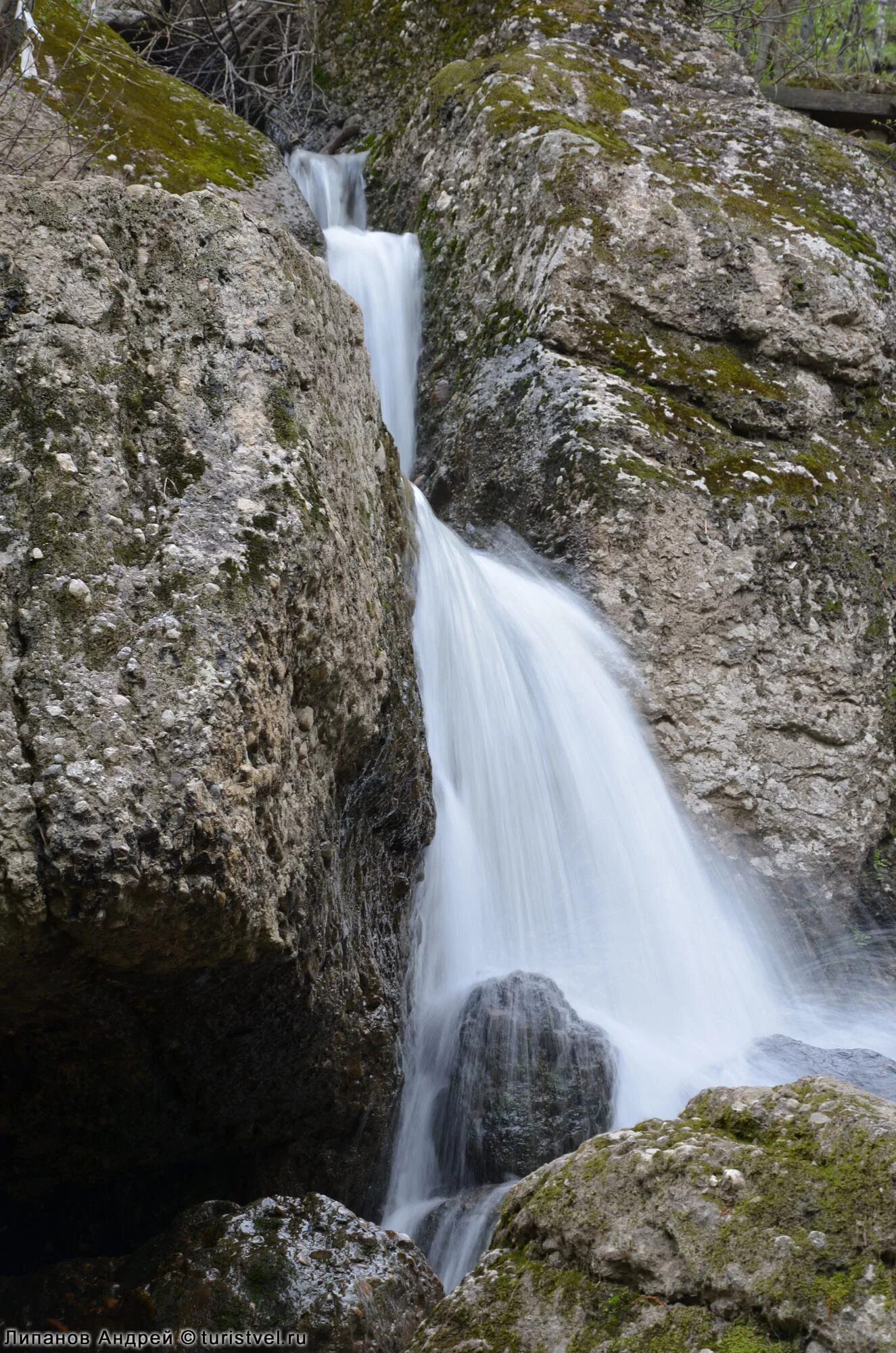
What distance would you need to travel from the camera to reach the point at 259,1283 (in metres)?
2.71

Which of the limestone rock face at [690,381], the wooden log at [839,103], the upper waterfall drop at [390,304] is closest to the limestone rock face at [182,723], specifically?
the limestone rock face at [690,381]

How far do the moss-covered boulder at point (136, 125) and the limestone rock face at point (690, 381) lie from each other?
50.7 inches

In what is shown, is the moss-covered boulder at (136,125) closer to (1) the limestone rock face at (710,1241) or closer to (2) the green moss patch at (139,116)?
(2) the green moss patch at (139,116)

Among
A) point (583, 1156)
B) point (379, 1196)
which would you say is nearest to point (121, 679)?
point (583, 1156)

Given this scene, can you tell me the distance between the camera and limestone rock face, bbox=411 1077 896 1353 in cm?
192

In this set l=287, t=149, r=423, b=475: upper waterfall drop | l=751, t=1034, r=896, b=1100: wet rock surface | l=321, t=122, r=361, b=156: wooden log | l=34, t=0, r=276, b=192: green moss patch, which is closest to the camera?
l=751, t=1034, r=896, b=1100: wet rock surface

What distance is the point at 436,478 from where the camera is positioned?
688 cm

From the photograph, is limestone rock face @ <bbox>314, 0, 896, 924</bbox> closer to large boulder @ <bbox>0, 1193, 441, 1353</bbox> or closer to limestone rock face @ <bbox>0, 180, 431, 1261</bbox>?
limestone rock face @ <bbox>0, 180, 431, 1261</bbox>

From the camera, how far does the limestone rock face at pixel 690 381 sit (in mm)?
5645

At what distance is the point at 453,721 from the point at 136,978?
8.31 ft

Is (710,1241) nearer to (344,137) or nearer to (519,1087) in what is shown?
(519,1087)

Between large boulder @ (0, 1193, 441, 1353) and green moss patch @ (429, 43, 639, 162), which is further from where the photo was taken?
green moss patch @ (429, 43, 639, 162)

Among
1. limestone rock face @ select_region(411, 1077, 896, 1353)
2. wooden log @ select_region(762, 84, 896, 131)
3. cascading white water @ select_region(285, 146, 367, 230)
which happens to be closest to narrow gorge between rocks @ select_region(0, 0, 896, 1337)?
limestone rock face @ select_region(411, 1077, 896, 1353)

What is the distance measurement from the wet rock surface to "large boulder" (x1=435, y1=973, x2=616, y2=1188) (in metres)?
0.66
